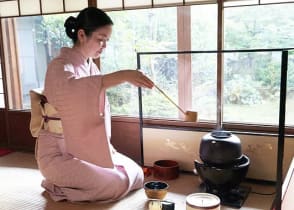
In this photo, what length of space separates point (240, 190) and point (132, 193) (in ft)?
2.60

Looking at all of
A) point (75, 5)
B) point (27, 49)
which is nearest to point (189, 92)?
point (75, 5)

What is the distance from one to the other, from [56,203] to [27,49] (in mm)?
1976

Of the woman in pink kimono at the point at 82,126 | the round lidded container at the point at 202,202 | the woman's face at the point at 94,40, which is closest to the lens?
the round lidded container at the point at 202,202

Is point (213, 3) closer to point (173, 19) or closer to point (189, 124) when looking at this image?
point (173, 19)

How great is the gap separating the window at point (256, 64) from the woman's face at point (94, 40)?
1.00m

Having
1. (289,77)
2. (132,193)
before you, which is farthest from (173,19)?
(132,193)

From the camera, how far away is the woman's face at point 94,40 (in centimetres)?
252

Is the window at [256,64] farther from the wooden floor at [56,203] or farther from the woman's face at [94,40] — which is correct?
the woman's face at [94,40]

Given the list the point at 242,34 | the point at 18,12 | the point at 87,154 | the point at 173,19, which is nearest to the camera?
the point at 87,154

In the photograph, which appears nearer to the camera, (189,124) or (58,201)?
(58,201)

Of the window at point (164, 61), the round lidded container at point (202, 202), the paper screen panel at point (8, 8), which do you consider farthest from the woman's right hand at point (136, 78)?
the paper screen panel at point (8, 8)

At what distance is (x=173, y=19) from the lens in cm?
312

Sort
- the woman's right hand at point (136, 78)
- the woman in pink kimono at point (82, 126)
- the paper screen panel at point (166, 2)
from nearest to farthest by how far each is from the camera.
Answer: the woman's right hand at point (136, 78)
the woman in pink kimono at point (82, 126)
the paper screen panel at point (166, 2)

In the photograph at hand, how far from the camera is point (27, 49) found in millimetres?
3947
